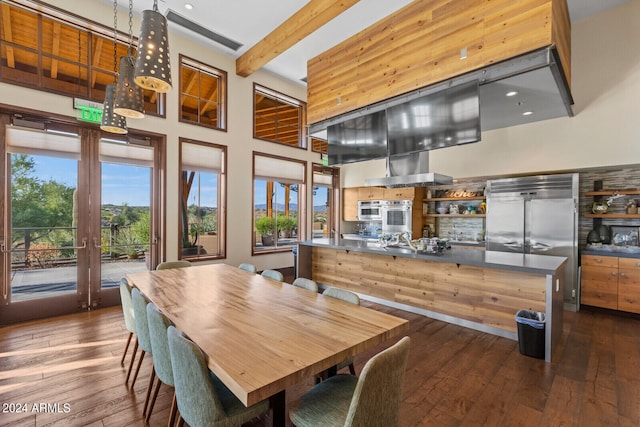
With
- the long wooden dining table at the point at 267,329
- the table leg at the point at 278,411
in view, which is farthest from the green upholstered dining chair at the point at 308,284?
the table leg at the point at 278,411

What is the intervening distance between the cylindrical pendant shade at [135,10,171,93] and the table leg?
6.58ft

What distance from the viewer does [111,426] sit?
73.4 inches

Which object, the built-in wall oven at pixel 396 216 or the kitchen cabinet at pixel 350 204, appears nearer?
the built-in wall oven at pixel 396 216

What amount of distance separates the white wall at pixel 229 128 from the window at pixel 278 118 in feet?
0.51

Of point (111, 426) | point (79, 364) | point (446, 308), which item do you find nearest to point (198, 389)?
point (111, 426)

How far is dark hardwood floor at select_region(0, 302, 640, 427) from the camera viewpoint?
1954 mm

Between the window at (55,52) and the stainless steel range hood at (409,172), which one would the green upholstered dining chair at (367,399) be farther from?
the window at (55,52)

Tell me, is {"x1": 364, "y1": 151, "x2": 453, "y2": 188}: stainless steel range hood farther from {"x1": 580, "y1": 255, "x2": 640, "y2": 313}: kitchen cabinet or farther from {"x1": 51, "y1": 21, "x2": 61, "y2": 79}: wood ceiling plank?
{"x1": 51, "y1": 21, "x2": 61, "y2": 79}: wood ceiling plank

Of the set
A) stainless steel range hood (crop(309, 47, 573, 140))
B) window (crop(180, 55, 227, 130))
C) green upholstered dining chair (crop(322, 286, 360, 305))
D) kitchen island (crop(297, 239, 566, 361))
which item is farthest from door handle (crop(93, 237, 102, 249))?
stainless steel range hood (crop(309, 47, 573, 140))

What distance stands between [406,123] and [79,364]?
14.2 ft

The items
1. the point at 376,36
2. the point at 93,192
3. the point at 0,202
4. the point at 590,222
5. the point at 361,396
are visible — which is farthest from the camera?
the point at 590,222

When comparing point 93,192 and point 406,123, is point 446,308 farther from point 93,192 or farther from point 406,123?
point 93,192

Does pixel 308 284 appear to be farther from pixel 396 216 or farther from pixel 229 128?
pixel 396 216

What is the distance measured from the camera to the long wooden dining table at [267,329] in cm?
116
